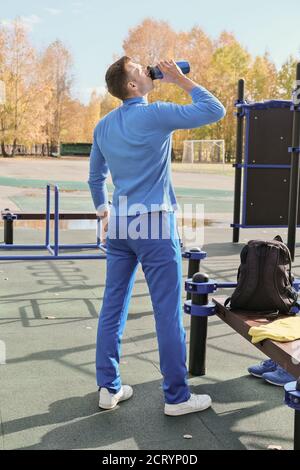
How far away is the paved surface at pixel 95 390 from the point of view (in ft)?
10.5

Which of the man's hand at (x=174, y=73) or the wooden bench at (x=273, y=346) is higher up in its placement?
the man's hand at (x=174, y=73)

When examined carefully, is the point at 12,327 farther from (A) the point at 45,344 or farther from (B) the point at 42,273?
(B) the point at 42,273

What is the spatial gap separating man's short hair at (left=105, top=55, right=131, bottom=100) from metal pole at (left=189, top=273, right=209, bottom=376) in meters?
1.29

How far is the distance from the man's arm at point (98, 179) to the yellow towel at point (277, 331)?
1156 millimetres

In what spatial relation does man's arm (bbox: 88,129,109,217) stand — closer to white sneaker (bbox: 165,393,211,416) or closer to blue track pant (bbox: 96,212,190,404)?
blue track pant (bbox: 96,212,190,404)

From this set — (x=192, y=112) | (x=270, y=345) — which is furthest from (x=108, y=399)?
(x=192, y=112)

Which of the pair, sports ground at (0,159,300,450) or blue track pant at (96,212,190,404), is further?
blue track pant at (96,212,190,404)

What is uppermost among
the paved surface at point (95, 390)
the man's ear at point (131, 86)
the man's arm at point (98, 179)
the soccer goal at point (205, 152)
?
the soccer goal at point (205, 152)

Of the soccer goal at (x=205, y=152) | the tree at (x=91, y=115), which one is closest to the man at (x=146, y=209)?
the soccer goal at (x=205, y=152)

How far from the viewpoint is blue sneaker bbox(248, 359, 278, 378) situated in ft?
13.6

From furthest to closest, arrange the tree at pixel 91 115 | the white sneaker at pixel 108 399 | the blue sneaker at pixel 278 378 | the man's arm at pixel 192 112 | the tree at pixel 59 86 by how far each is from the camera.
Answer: the tree at pixel 91 115
the tree at pixel 59 86
the blue sneaker at pixel 278 378
the white sneaker at pixel 108 399
the man's arm at pixel 192 112

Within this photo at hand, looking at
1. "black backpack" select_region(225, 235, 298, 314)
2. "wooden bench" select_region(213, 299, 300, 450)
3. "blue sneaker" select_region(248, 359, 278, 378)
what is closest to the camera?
"wooden bench" select_region(213, 299, 300, 450)
